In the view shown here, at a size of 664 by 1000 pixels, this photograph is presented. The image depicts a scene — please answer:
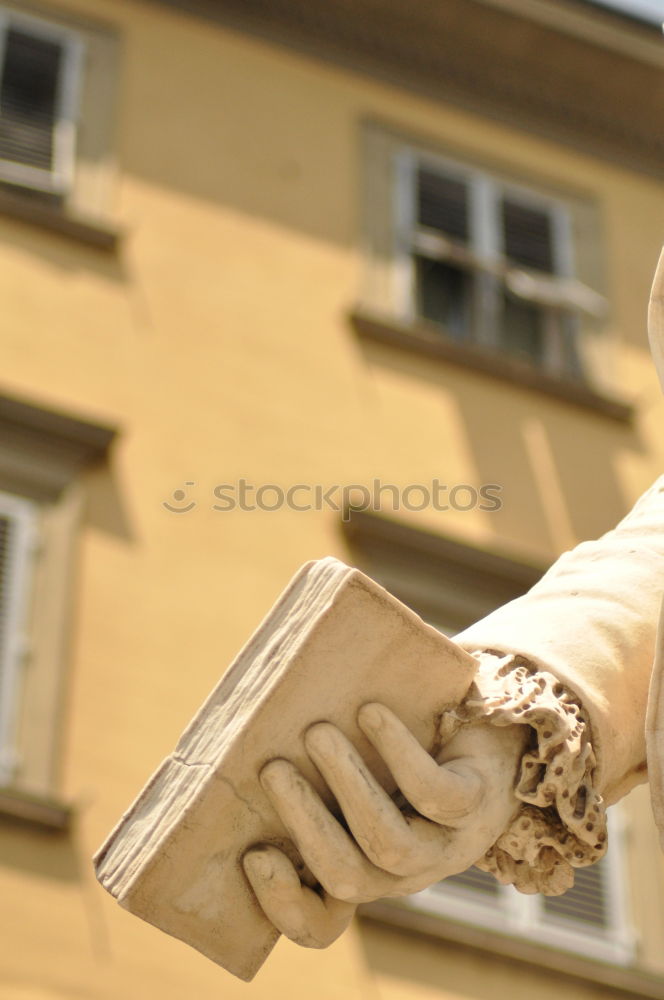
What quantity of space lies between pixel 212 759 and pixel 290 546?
7060 millimetres

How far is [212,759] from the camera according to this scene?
8.93 feet

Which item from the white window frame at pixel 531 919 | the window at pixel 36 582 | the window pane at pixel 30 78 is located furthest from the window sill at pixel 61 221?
the white window frame at pixel 531 919

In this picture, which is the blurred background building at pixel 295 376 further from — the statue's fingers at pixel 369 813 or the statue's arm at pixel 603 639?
the statue's fingers at pixel 369 813

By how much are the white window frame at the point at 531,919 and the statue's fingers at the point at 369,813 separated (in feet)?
20.4

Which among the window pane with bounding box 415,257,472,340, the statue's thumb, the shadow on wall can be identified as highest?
the statue's thumb

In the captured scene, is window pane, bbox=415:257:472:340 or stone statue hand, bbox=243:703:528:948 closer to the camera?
stone statue hand, bbox=243:703:528:948

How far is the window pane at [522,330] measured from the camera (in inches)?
463

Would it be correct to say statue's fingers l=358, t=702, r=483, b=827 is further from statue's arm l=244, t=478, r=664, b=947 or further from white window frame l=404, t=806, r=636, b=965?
white window frame l=404, t=806, r=636, b=965

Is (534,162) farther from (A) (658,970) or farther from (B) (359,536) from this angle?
(A) (658,970)

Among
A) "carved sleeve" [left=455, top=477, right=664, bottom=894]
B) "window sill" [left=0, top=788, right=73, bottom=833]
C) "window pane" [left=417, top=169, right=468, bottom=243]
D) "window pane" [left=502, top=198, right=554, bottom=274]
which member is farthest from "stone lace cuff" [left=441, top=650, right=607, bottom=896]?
"window pane" [left=502, top=198, right=554, bottom=274]

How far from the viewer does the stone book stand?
8.89ft

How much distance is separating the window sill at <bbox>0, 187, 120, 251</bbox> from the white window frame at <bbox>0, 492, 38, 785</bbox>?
156 cm

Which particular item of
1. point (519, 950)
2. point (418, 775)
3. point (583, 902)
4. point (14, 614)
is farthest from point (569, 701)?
point (583, 902)

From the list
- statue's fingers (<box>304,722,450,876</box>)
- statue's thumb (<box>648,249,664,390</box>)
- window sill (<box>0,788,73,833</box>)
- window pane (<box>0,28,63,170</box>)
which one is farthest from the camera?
window pane (<box>0,28,63,170</box>)
